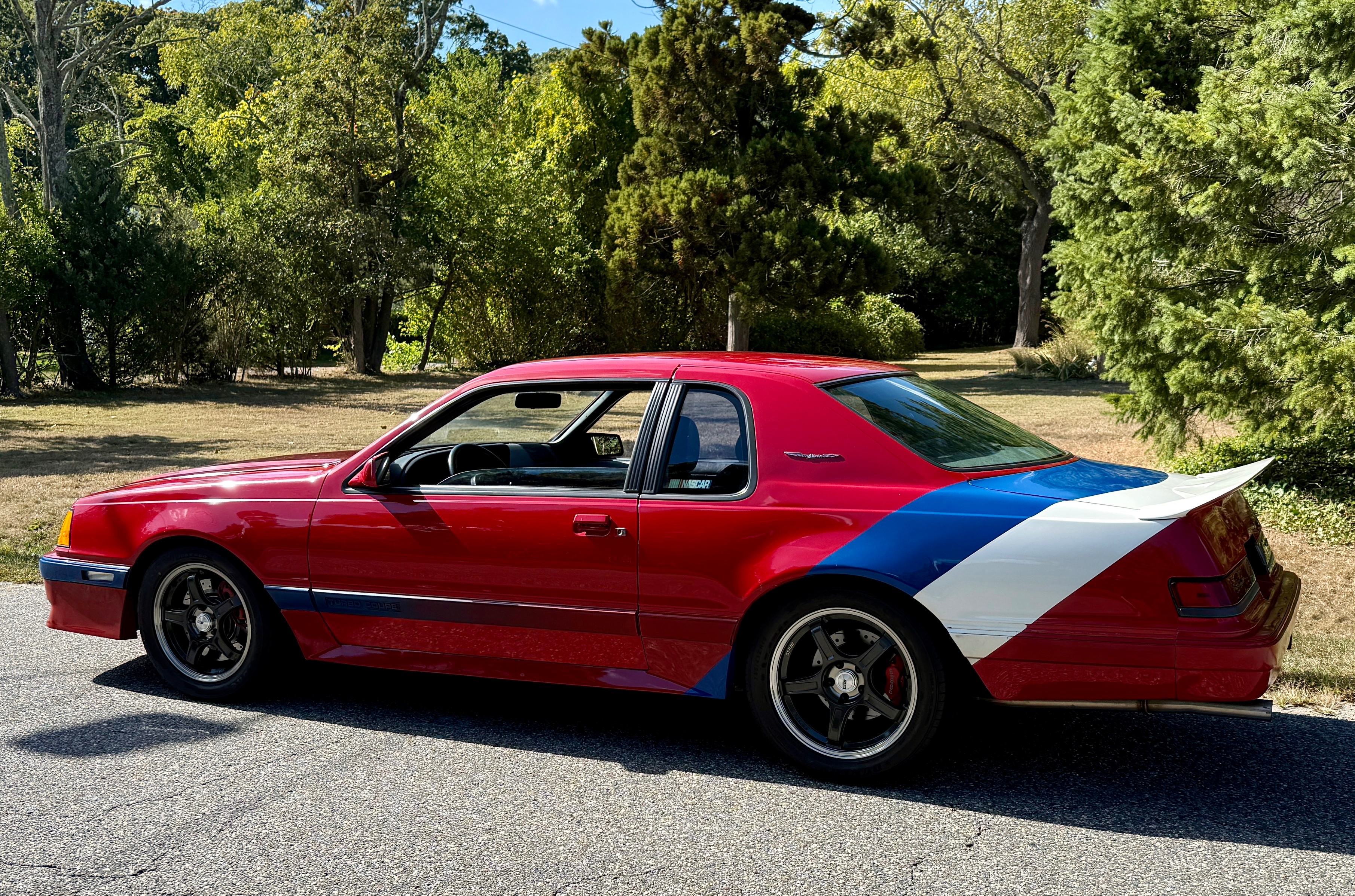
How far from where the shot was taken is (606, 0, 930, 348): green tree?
79.0ft

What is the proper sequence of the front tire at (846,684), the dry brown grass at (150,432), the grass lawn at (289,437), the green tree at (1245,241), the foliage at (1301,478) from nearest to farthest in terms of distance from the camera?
1. the front tire at (846,684)
2. the grass lawn at (289,437)
3. the green tree at (1245,241)
4. the foliage at (1301,478)
5. the dry brown grass at (150,432)

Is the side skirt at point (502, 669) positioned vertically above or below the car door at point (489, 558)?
below

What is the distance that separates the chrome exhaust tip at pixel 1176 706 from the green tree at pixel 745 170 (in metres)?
20.4

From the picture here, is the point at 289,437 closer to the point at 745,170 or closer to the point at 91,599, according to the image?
the point at 91,599

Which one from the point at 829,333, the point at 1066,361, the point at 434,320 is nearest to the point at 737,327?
the point at 829,333

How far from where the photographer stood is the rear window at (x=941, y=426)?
4.29 metres

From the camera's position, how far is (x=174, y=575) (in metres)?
5.07

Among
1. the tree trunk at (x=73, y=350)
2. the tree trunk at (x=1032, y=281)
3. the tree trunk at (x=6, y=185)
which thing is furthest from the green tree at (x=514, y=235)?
the tree trunk at (x=1032, y=281)

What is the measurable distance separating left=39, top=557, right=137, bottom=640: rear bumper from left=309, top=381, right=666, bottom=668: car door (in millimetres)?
999

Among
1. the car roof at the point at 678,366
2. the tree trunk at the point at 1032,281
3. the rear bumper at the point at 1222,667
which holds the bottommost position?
the rear bumper at the point at 1222,667

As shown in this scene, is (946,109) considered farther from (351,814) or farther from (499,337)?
(351,814)

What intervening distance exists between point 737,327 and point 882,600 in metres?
22.5

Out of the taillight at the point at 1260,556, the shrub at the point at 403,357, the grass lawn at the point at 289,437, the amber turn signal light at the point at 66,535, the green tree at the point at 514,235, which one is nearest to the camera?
the taillight at the point at 1260,556

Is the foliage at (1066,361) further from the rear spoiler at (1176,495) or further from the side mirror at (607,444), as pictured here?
the rear spoiler at (1176,495)
